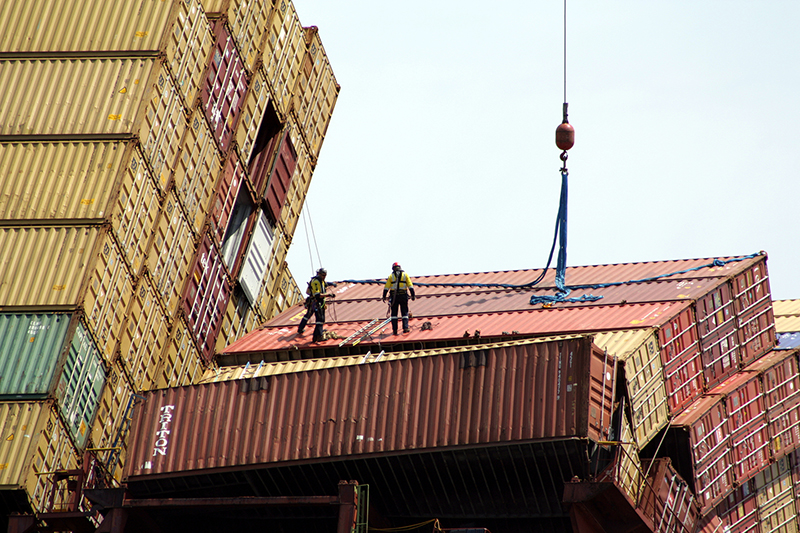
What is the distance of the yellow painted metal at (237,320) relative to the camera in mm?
33125

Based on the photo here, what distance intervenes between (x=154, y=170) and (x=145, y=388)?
16.6 ft

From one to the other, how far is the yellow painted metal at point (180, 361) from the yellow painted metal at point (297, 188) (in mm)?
6717

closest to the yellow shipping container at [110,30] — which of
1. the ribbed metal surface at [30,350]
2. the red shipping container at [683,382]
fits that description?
the ribbed metal surface at [30,350]

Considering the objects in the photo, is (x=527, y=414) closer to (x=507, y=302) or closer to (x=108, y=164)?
(x=507, y=302)

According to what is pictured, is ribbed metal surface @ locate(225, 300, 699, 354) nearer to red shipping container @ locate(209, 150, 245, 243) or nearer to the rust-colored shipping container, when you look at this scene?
red shipping container @ locate(209, 150, 245, 243)

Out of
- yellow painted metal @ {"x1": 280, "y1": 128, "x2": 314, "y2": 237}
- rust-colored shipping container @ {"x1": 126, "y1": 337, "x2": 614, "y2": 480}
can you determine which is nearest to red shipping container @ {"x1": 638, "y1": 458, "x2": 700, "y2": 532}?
rust-colored shipping container @ {"x1": 126, "y1": 337, "x2": 614, "y2": 480}

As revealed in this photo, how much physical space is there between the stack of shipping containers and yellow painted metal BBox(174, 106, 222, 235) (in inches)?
2.4

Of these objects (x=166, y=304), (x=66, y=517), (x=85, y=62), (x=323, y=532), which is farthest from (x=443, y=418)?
(x=85, y=62)

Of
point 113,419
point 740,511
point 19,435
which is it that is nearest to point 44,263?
point 113,419

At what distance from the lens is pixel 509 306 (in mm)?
31094

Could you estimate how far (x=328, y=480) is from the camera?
2402 cm

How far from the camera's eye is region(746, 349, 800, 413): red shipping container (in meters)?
28.0

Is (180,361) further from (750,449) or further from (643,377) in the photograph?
(750,449)

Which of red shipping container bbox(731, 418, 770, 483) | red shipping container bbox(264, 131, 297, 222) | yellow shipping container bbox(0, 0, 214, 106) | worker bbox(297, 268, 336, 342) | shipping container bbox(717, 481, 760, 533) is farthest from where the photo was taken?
red shipping container bbox(264, 131, 297, 222)
